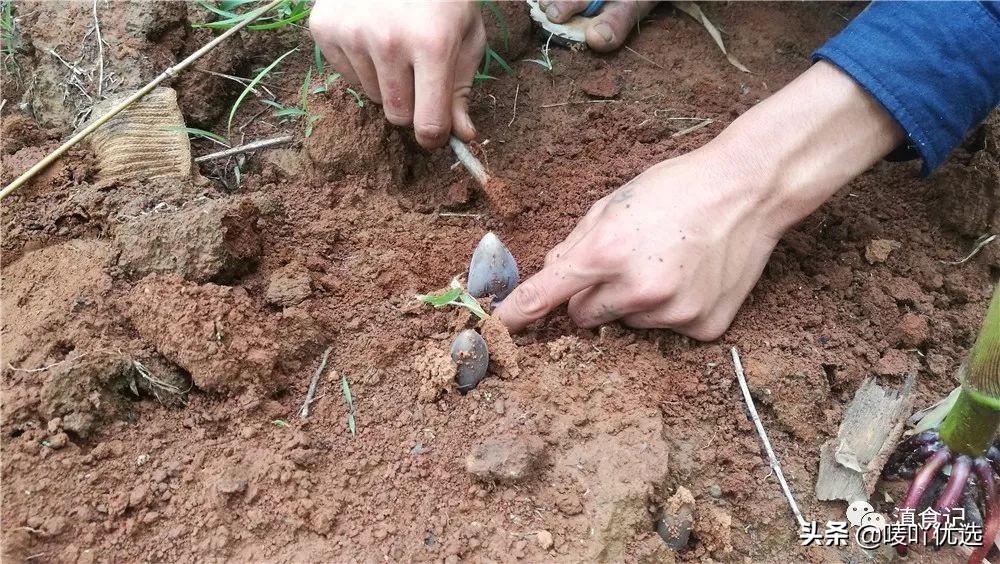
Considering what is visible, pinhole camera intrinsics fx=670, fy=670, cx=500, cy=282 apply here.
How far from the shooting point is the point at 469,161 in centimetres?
166

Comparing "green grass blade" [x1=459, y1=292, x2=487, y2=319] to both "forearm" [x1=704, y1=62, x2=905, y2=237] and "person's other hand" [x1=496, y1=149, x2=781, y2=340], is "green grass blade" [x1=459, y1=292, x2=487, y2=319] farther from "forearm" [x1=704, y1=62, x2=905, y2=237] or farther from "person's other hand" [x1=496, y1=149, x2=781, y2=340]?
"forearm" [x1=704, y1=62, x2=905, y2=237]

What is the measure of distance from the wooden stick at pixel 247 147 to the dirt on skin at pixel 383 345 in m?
0.03

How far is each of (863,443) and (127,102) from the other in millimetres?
1719

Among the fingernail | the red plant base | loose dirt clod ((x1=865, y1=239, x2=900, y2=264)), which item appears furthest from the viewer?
the fingernail

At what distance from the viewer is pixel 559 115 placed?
1.82 meters

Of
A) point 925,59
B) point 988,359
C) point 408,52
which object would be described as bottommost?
point 988,359

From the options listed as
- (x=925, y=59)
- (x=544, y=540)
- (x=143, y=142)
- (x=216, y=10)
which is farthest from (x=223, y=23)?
(x=925, y=59)

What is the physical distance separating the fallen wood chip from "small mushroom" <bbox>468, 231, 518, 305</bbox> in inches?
27.0

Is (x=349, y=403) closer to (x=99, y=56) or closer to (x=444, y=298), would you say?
(x=444, y=298)

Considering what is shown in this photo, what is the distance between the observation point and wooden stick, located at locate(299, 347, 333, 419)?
4.09 ft

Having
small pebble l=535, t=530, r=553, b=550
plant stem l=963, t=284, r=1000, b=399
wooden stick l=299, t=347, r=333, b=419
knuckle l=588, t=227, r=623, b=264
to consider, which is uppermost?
plant stem l=963, t=284, r=1000, b=399

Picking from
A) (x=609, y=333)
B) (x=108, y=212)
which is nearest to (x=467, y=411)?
(x=609, y=333)

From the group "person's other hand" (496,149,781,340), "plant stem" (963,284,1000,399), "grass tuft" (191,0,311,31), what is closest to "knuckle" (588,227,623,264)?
"person's other hand" (496,149,781,340)

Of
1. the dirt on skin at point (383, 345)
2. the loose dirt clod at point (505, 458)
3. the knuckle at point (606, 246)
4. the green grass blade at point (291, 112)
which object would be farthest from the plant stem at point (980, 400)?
the green grass blade at point (291, 112)
